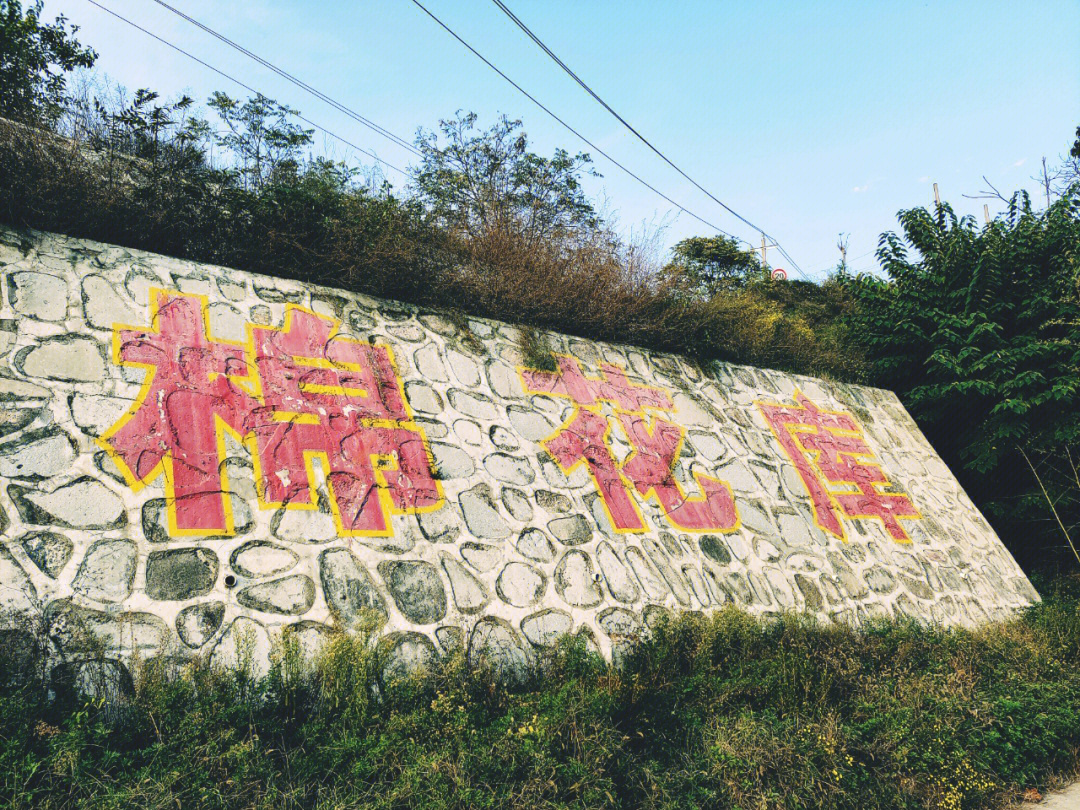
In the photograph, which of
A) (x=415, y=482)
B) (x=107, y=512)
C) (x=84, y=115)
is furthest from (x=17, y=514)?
(x=84, y=115)

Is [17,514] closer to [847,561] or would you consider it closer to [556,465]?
[556,465]

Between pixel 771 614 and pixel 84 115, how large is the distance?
766 cm

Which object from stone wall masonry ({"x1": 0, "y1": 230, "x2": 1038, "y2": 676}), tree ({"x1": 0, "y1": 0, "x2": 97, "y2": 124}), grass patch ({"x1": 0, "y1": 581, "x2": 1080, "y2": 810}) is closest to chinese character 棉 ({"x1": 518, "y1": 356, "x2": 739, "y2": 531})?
stone wall masonry ({"x1": 0, "y1": 230, "x2": 1038, "y2": 676})

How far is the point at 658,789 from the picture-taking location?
2973 millimetres

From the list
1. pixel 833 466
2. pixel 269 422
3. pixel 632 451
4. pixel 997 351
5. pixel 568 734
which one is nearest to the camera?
pixel 568 734

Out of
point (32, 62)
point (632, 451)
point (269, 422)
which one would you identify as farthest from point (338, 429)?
point (32, 62)

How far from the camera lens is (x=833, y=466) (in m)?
7.73

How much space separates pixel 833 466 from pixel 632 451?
327 centimetres

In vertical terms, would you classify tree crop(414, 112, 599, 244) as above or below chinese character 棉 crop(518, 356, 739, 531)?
above

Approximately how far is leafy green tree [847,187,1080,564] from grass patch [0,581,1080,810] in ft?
17.4

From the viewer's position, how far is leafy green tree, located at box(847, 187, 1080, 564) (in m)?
8.62

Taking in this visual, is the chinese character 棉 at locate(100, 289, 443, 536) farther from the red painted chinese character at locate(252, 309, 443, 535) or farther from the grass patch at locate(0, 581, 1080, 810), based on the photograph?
the grass patch at locate(0, 581, 1080, 810)

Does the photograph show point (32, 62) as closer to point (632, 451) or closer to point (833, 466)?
point (632, 451)

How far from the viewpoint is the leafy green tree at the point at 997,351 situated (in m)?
8.62
